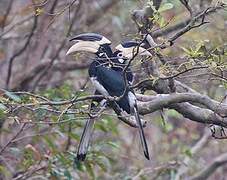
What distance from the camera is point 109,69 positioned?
2.56 metres

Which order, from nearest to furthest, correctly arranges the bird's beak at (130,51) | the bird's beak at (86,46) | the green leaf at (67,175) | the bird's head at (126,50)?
the bird's beak at (130,51)
the bird's head at (126,50)
the bird's beak at (86,46)
the green leaf at (67,175)

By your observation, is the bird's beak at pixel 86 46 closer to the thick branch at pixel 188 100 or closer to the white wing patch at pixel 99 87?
the white wing patch at pixel 99 87

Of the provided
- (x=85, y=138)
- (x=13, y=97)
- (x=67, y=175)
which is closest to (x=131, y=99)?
(x=85, y=138)

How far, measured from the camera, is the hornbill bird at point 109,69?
Result: 2.38 m

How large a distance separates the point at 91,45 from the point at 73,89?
5.48 ft

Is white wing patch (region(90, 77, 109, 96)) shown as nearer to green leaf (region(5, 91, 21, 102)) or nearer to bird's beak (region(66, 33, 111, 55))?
bird's beak (region(66, 33, 111, 55))

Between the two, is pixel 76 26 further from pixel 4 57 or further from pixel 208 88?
pixel 208 88

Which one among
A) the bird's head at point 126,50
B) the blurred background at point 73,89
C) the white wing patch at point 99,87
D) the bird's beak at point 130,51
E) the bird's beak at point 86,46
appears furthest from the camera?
the blurred background at point 73,89

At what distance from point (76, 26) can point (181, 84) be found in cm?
206

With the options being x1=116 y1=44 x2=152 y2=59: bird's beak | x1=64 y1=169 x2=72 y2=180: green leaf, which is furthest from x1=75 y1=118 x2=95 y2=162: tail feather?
x1=64 y1=169 x2=72 y2=180: green leaf

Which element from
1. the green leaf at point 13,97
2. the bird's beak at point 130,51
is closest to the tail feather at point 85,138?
the green leaf at point 13,97

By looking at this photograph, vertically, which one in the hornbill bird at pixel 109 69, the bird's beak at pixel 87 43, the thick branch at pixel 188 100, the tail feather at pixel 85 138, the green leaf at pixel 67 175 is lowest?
the green leaf at pixel 67 175

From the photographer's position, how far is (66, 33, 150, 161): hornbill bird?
93.9 inches

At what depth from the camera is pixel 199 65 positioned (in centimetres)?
220
